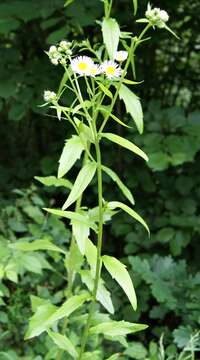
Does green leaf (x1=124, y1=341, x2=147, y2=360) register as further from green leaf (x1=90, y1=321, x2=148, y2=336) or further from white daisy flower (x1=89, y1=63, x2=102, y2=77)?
white daisy flower (x1=89, y1=63, x2=102, y2=77)

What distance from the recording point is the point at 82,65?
1.43 metres

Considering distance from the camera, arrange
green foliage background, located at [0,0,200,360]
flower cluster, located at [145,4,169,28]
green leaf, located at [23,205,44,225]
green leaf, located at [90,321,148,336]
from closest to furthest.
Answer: flower cluster, located at [145,4,169,28]
green leaf, located at [90,321,148,336]
green foliage background, located at [0,0,200,360]
green leaf, located at [23,205,44,225]

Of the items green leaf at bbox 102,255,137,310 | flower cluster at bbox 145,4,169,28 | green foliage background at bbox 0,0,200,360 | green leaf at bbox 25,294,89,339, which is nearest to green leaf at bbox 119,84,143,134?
flower cluster at bbox 145,4,169,28

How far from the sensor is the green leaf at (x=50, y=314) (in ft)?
5.04

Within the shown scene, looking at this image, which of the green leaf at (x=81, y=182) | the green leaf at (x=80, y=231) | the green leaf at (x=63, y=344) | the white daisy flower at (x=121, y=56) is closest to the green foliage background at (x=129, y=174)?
the green leaf at (x=63, y=344)

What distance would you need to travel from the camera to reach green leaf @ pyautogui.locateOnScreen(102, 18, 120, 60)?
4.94ft

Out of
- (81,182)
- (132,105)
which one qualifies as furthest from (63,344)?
(132,105)

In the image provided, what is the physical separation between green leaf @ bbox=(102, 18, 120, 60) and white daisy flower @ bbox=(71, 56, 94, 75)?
0.29 feet

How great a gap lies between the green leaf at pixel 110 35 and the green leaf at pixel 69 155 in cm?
23

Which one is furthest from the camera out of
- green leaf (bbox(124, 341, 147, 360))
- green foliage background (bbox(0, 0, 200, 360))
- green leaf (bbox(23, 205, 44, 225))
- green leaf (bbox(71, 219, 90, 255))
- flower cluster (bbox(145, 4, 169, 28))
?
green leaf (bbox(23, 205, 44, 225))

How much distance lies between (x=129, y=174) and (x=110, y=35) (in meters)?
1.71

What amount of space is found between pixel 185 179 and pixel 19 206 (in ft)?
2.70

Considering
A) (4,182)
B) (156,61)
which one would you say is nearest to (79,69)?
(4,182)

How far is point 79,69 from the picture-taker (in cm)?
A: 143
